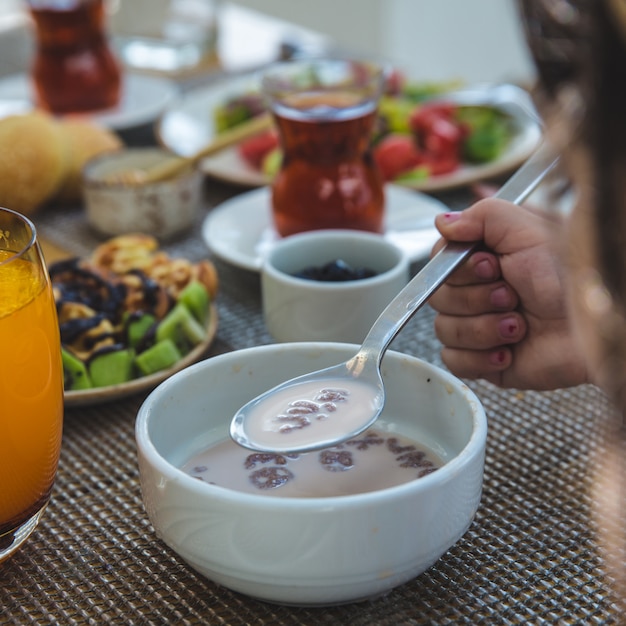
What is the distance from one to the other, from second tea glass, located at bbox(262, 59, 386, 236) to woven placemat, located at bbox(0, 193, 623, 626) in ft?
1.37

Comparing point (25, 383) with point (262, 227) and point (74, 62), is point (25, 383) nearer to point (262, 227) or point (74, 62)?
point (262, 227)

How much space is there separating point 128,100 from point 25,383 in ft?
4.34

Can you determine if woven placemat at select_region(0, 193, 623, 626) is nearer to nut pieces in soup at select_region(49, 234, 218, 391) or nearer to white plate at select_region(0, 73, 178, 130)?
nut pieces in soup at select_region(49, 234, 218, 391)

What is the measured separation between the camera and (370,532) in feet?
2.03

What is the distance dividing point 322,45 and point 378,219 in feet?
3.76

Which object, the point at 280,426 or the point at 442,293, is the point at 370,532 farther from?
the point at 442,293

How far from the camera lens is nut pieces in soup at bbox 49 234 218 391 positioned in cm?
103

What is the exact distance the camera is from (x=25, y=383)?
2.31 feet

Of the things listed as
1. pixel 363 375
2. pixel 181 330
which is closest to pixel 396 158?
pixel 181 330

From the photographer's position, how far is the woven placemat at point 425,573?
2.34 ft

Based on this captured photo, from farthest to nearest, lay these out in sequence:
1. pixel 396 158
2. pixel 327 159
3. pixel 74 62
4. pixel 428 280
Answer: pixel 74 62, pixel 396 158, pixel 327 159, pixel 428 280

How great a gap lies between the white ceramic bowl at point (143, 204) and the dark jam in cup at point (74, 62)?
0.43 m

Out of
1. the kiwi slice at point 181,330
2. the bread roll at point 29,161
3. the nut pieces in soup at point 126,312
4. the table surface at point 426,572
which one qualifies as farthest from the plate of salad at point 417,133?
the table surface at point 426,572

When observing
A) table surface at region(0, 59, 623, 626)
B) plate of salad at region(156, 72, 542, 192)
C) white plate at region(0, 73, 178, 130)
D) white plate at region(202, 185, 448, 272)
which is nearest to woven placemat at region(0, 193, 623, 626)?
table surface at region(0, 59, 623, 626)
